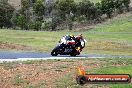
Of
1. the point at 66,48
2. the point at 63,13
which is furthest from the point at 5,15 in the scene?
the point at 66,48

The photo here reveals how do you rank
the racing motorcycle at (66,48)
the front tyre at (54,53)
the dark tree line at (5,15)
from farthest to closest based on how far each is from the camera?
the dark tree line at (5,15) → the racing motorcycle at (66,48) → the front tyre at (54,53)

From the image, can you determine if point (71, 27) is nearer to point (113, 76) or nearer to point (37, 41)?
point (37, 41)

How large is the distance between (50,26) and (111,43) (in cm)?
4321

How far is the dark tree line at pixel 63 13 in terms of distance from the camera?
91125 mm

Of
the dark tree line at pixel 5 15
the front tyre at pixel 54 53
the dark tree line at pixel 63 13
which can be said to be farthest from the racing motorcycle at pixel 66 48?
the dark tree line at pixel 5 15

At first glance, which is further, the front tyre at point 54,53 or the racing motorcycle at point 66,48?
the racing motorcycle at point 66,48

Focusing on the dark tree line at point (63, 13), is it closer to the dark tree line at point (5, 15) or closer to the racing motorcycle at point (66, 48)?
the dark tree line at point (5, 15)

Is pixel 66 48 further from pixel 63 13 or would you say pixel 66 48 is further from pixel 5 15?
pixel 63 13

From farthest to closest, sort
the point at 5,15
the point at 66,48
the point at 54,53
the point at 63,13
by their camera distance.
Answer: the point at 63,13 → the point at 5,15 → the point at 66,48 → the point at 54,53

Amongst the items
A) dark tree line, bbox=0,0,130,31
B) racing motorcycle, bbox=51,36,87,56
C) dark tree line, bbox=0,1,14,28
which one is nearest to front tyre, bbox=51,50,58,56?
racing motorcycle, bbox=51,36,87,56

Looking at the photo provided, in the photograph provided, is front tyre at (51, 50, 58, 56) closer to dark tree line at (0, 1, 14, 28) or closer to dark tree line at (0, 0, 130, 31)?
dark tree line at (0, 0, 130, 31)

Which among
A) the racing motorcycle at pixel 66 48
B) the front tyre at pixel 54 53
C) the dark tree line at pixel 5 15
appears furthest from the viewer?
the dark tree line at pixel 5 15

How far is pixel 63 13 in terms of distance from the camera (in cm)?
9700

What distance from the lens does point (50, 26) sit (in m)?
91.1
